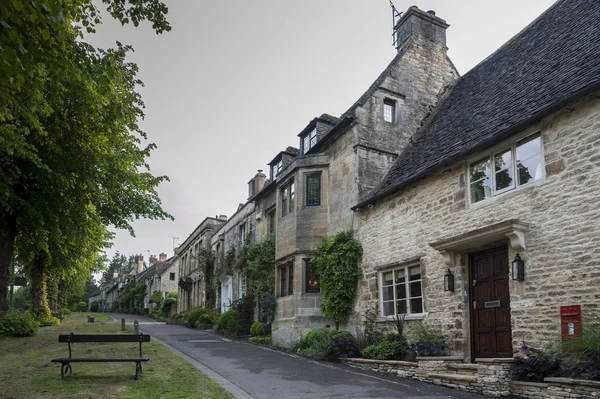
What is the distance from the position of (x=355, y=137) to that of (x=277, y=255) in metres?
6.43

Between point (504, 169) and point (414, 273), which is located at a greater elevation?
point (504, 169)

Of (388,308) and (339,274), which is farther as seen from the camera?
(339,274)

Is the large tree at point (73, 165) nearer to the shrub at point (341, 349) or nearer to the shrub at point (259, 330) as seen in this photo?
the shrub at point (259, 330)

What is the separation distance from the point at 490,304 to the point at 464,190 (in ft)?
9.16

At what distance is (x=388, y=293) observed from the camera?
15.7 metres

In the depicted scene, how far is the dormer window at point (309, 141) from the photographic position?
21530mm

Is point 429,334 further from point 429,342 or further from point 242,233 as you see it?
point 242,233

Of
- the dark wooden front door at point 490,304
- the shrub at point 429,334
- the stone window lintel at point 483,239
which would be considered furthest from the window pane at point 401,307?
the dark wooden front door at point 490,304

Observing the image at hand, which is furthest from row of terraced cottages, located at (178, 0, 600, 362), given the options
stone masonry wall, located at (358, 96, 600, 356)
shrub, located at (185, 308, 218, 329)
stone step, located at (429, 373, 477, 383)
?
shrub, located at (185, 308, 218, 329)

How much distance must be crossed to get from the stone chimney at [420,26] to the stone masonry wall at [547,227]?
9162 mm

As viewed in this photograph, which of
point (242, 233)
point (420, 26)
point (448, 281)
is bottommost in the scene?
point (448, 281)

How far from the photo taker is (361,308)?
16703mm

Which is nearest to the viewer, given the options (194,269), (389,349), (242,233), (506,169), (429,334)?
(506,169)

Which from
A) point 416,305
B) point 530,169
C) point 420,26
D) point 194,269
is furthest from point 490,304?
point 194,269
